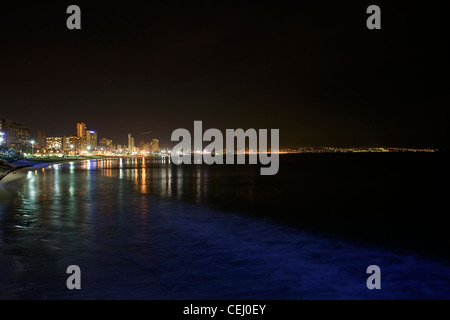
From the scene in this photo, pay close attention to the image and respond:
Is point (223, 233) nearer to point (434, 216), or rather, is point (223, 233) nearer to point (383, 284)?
point (383, 284)

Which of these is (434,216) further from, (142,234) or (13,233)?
(13,233)

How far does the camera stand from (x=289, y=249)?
11.5 m

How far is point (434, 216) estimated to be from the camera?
64.5ft

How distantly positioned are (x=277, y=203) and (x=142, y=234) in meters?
12.1

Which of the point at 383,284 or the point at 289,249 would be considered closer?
the point at 383,284
